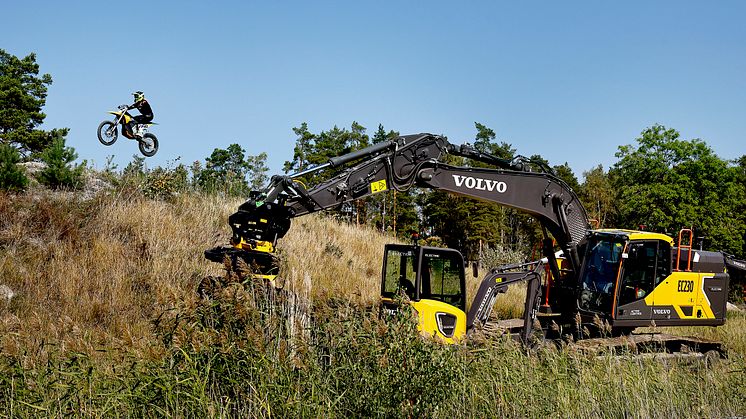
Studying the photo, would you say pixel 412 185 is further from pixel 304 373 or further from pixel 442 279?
pixel 304 373

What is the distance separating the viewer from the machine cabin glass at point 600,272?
1093 centimetres

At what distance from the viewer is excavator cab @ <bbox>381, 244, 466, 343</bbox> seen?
904cm

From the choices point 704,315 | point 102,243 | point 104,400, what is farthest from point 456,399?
point 102,243

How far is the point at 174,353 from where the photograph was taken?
4840 mm

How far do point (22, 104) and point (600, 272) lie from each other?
118ft

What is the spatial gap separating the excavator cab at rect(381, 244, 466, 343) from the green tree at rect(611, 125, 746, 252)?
37.6m

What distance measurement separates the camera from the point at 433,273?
9.45 metres

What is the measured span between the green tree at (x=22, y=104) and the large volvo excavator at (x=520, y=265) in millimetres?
30929

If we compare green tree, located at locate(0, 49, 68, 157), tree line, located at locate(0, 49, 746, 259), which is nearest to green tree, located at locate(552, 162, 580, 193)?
tree line, located at locate(0, 49, 746, 259)

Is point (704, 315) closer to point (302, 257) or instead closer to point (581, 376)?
point (581, 376)

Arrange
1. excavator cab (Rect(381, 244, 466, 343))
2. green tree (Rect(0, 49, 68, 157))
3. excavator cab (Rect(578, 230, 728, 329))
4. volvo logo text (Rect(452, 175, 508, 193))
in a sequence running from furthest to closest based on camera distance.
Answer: green tree (Rect(0, 49, 68, 157)) < excavator cab (Rect(578, 230, 728, 329)) < volvo logo text (Rect(452, 175, 508, 193)) < excavator cab (Rect(381, 244, 466, 343))

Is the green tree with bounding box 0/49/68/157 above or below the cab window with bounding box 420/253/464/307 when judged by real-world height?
above

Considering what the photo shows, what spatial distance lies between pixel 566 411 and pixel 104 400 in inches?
145

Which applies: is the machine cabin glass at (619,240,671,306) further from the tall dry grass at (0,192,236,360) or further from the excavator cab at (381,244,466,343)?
the tall dry grass at (0,192,236,360)
